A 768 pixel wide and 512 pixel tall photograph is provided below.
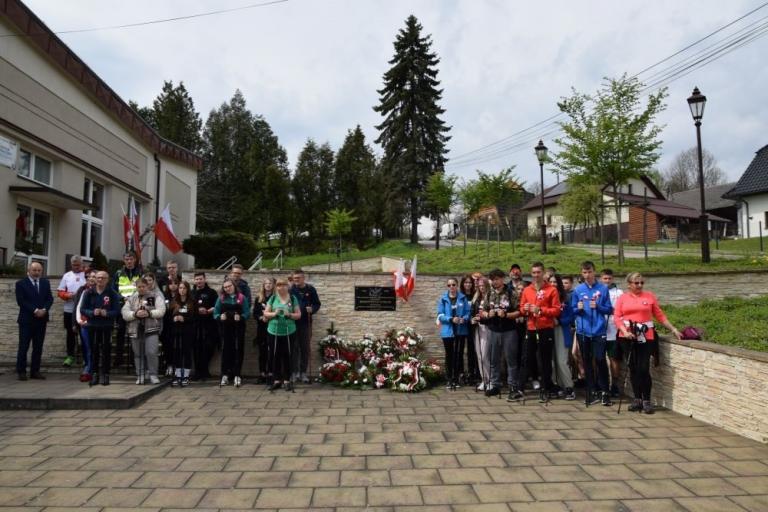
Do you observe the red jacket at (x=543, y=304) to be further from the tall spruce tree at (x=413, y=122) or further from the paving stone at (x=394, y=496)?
the tall spruce tree at (x=413, y=122)

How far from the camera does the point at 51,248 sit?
13.2 m

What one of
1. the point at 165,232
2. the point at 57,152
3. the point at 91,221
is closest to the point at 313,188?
the point at 91,221

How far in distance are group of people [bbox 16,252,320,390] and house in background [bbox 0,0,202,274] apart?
466cm

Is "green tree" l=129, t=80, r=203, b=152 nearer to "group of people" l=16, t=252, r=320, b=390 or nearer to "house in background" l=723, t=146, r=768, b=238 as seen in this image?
"group of people" l=16, t=252, r=320, b=390

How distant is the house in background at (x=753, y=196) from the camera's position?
32094 millimetres

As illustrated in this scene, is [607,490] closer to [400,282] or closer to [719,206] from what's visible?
[400,282]

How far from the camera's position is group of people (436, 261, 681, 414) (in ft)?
20.6

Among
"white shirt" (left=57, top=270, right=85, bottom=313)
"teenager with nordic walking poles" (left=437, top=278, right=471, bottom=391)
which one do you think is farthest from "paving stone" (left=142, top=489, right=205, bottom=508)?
"white shirt" (left=57, top=270, right=85, bottom=313)

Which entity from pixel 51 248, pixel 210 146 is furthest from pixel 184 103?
pixel 51 248

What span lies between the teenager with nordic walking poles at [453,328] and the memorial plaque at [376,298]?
147 centimetres

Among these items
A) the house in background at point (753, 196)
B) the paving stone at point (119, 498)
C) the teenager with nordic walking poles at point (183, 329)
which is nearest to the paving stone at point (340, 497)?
the paving stone at point (119, 498)

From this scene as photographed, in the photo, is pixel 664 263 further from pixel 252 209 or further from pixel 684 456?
pixel 252 209

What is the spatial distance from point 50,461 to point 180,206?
19.6m

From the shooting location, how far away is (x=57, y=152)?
12.9 metres
